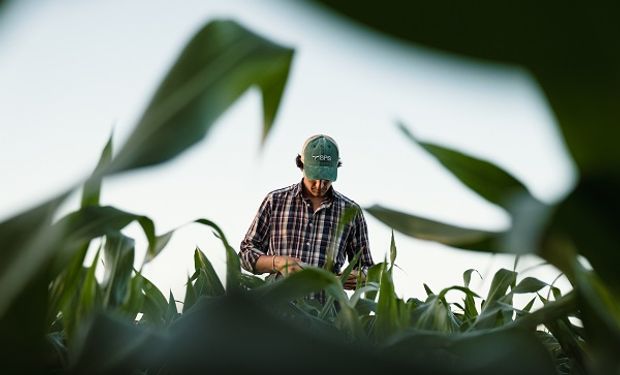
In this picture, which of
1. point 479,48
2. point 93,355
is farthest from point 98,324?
point 479,48

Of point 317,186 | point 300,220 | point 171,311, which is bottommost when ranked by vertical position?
point 171,311

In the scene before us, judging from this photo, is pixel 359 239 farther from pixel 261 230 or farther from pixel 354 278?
pixel 354 278

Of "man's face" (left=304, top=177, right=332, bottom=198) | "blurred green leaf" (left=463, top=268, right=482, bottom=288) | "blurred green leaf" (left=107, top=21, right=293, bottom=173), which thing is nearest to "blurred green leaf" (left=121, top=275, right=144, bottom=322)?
"blurred green leaf" (left=107, top=21, right=293, bottom=173)

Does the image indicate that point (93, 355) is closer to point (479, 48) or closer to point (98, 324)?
point (98, 324)

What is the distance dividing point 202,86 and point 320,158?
2.03 m

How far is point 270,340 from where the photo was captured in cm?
10

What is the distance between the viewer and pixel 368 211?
191 millimetres

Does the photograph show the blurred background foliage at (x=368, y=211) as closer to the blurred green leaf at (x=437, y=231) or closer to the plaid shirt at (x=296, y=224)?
the blurred green leaf at (x=437, y=231)

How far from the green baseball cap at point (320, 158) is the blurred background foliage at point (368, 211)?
193 centimetres

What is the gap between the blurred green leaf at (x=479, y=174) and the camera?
15cm

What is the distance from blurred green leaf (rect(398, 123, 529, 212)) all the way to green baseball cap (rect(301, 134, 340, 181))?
1961 millimetres

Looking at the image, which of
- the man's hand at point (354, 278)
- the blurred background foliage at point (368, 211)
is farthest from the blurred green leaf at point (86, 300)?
the man's hand at point (354, 278)

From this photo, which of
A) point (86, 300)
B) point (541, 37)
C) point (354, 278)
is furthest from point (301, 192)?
point (541, 37)

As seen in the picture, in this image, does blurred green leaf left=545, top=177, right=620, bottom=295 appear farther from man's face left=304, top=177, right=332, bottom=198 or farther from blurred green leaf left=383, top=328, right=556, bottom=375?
man's face left=304, top=177, right=332, bottom=198
